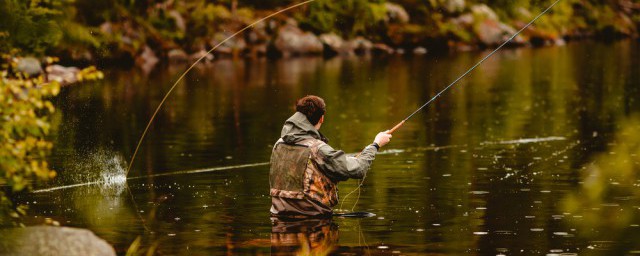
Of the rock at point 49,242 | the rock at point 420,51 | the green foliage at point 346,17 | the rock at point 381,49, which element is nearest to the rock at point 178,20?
the green foliage at point 346,17

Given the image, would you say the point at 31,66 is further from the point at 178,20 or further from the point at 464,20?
the point at 464,20

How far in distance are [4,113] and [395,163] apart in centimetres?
1030

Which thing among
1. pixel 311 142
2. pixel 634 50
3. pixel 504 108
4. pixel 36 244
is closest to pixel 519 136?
pixel 504 108

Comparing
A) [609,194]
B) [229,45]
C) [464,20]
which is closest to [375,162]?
[609,194]

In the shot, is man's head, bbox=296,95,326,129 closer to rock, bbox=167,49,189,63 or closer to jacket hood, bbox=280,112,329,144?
jacket hood, bbox=280,112,329,144

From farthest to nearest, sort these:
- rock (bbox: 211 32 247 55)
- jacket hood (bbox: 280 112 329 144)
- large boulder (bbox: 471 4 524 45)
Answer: large boulder (bbox: 471 4 524 45)
rock (bbox: 211 32 247 55)
jacket hood (bbox: 280 112 329 144)

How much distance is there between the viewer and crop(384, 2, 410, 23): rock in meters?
73.5

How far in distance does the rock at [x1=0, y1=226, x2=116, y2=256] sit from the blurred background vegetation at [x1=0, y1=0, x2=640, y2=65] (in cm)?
2760

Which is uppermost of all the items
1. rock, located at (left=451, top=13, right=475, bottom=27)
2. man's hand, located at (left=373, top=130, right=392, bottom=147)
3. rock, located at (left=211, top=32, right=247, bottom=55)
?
rock, located at (left=451, top=13, right=475, bottom=27)

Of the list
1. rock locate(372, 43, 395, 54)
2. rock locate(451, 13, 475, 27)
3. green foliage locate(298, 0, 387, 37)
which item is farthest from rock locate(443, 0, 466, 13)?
rock locate(372, 43, 395, 54)

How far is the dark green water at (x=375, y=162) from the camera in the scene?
12562 mm

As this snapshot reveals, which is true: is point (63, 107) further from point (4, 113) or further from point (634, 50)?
point (634, 50)

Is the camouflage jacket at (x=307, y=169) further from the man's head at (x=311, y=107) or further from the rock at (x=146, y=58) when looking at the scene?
the rock at (x=146, y=58)

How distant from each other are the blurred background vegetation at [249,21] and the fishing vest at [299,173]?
2523cm
